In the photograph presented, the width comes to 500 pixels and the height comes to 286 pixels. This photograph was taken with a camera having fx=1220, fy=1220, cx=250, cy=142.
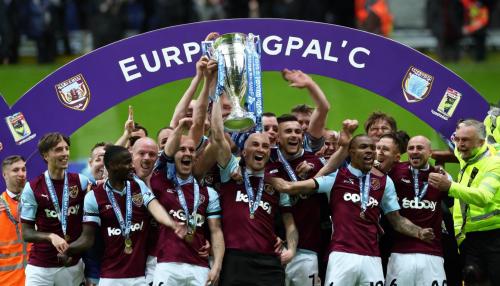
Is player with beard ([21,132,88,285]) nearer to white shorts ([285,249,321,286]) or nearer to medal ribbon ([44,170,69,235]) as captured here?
medal ribbon ([44,170,69,235])

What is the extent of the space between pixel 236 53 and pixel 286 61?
3.13 feet

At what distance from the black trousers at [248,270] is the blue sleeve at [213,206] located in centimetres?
33

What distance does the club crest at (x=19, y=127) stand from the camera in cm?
1138

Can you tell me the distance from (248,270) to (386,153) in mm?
1691

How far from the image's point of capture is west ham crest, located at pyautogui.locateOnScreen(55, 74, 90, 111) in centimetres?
1134

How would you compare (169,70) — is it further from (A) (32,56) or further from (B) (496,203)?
(A) (32,56)

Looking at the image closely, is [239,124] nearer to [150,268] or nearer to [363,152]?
[363,152]

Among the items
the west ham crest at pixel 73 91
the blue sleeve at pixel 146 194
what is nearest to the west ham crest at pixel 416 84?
the blue sleeve at pixel 146 194

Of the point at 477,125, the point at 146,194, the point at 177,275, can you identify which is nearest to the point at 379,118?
the point at 477,125

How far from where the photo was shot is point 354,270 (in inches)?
415

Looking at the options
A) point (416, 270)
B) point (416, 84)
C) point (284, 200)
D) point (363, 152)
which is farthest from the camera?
point (416, 84)

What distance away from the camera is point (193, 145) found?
10461 millimetres

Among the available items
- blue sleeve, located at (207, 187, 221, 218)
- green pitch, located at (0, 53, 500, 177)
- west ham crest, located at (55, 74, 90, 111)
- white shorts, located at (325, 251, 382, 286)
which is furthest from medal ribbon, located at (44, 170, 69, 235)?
green pitch, located at (0, 53, 500, 177)

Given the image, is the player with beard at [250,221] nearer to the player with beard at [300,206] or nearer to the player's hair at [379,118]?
the player with beard at [300,206]
